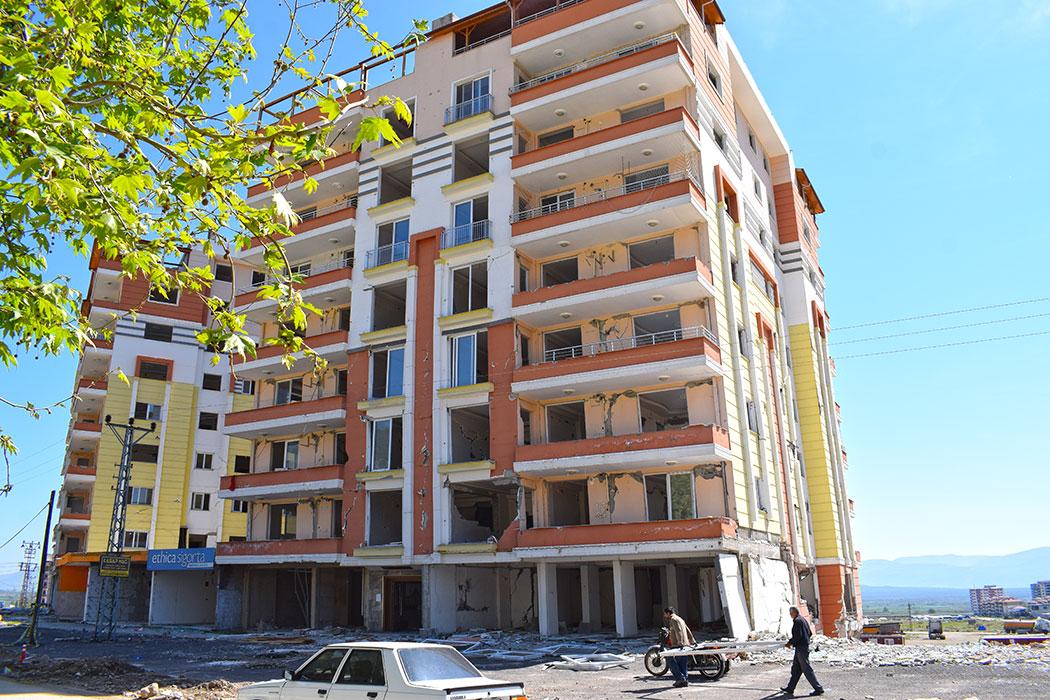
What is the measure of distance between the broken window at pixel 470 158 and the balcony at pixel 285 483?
15.4 metres

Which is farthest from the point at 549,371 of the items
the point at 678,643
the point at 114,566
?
the point at 114,566

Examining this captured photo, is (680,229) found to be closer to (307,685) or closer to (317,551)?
(317,551)

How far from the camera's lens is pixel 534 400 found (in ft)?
113

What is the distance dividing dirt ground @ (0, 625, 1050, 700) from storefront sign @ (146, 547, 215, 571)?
43.8 feet

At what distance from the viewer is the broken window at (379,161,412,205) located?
1629 inches

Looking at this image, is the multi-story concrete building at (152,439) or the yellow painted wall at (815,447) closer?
the yellow painted wall at (815,447)

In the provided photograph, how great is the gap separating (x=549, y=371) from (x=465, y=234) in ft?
27.9

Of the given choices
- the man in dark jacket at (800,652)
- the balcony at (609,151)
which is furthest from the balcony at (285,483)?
the man in dark jacket at (800,652)

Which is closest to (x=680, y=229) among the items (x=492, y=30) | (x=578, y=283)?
(x=578, y=283)

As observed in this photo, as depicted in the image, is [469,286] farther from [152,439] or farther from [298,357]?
[152,439]

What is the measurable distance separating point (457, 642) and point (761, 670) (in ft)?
37.9

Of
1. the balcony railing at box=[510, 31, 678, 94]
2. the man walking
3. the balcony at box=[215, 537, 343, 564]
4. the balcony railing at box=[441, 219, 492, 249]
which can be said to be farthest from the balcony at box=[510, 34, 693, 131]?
the man walking

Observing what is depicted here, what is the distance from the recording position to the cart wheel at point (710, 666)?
19078mm

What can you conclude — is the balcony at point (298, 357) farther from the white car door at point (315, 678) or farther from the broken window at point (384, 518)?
the white car door at point (315, 678)
